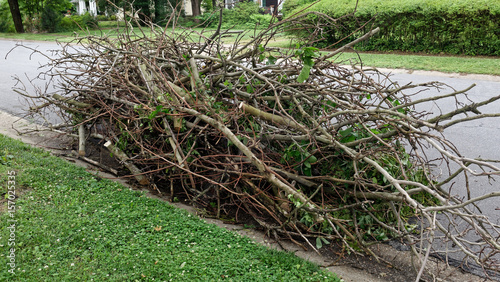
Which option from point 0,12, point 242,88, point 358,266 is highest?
point 0,12

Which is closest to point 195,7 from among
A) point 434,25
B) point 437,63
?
point 434,25

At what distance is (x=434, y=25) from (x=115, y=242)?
13.0 m

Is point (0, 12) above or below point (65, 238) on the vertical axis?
above

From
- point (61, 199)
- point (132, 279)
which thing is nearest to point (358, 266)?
point (132, 279)

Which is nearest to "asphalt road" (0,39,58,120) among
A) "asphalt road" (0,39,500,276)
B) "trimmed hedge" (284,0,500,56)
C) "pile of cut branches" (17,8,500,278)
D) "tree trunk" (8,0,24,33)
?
"asphalt road" (0,39,500,276)

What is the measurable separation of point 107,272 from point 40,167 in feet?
7.65

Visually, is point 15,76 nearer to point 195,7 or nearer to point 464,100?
point 464,100

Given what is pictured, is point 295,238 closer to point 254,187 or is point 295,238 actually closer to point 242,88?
point 254,187

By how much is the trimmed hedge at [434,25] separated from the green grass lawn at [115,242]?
30.3 ft

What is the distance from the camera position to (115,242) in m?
3.45

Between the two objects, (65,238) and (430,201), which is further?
(430,201)

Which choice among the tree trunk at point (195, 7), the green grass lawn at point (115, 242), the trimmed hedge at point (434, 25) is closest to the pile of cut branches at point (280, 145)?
the green grass lawn at point (115, 242)

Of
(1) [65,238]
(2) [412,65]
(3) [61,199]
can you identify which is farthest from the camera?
(2) [412,65]

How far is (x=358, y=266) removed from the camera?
133 inches
